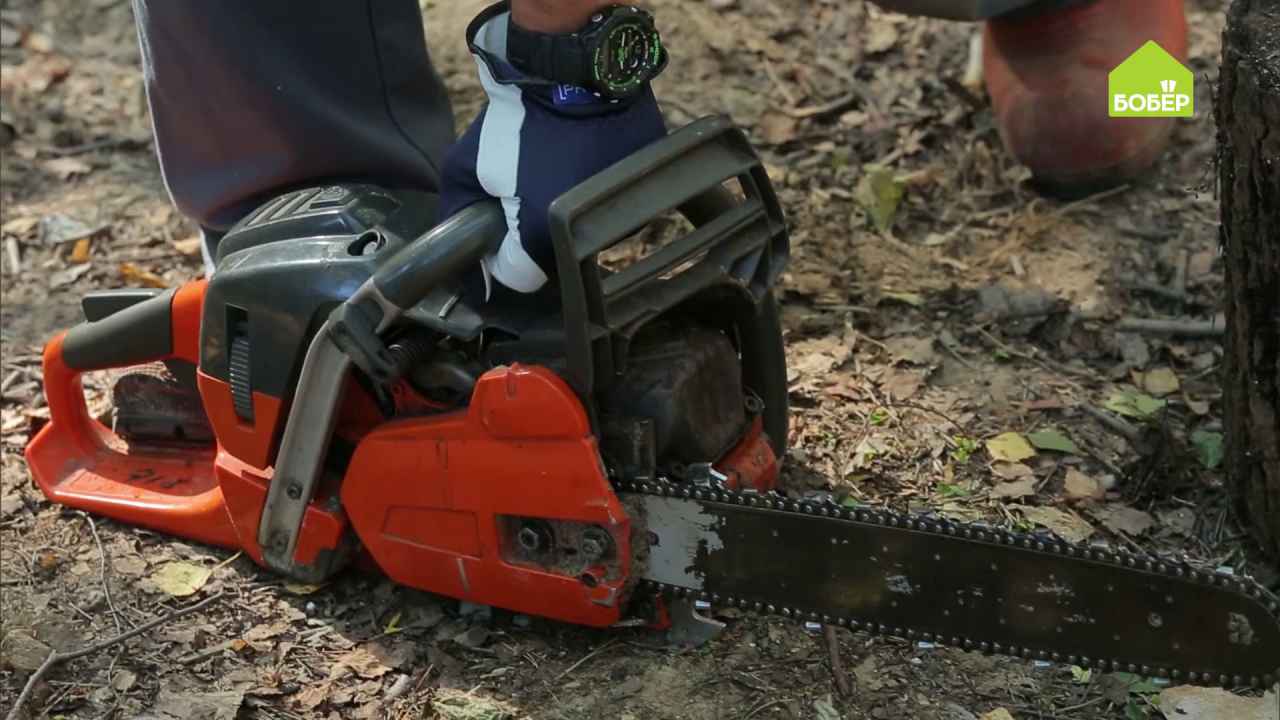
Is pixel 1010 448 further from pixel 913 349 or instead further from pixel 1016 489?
pixel 913 349

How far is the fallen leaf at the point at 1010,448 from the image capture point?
8.63 feet

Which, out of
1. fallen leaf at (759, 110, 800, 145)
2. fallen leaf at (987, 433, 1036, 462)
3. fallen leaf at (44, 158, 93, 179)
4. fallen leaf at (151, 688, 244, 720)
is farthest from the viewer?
fallen leaf at (44, 158, 93, 179)

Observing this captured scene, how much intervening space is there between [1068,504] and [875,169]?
1.34m

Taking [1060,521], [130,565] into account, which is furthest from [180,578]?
[1060,521]

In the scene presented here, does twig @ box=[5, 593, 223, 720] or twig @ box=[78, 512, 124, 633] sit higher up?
twig @ box=[78, 512, 124, 633]

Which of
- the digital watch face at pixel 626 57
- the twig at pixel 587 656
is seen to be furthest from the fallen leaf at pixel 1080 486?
the digital watch face at pixel 626 57

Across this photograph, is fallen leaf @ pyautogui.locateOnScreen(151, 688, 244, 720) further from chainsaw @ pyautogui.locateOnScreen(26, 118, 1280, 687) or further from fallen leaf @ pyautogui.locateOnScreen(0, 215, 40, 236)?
fallen leaf @ pyautogui.locateOnScreen(0, 215, 40, 236)

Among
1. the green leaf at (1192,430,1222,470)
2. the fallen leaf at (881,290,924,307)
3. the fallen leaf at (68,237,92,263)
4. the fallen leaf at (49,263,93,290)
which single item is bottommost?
the green leaf at (1192,430,1222,470)

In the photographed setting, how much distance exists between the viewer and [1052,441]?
8.71 feet

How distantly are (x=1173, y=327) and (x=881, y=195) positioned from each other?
833 mm

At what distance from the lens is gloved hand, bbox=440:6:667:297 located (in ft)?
6.43

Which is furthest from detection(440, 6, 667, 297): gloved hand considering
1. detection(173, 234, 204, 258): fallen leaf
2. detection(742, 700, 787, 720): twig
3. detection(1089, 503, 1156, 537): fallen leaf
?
detection(173, 234, 204, 258): fallen leaf

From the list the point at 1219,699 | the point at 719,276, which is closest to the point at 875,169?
the point at 719,276

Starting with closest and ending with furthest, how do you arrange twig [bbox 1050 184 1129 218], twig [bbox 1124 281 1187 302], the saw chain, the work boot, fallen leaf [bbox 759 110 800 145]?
1. the saw chain
2. twig [bbox 1124 281 1187 302]
3. the work boot
4. twig [bbox 1050 184 1129 218]
5. fallen leaf [bbox 759 110 800 145]
